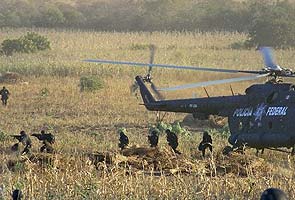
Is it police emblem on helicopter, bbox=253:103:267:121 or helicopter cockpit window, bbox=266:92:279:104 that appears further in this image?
police emblem on helicopter, bbox=253:103:267:121

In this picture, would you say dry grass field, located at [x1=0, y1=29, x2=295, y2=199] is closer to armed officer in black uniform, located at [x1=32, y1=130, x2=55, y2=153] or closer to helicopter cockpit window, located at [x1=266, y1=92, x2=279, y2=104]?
armed officer in black uniform, located at [x1=32, y1=130, x2=55, y2=153]

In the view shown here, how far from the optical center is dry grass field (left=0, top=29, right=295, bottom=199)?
455 inches

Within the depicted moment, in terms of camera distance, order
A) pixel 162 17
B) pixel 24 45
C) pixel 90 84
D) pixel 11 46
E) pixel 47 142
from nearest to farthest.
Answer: pixel 47 142, pixel 90 84, pixel 11 46, pixel 24 45, pixel 162 17

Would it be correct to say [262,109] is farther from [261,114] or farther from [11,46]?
[11,46]

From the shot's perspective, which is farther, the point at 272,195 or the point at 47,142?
the point at 47,142

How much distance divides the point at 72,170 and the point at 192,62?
94.8 ft

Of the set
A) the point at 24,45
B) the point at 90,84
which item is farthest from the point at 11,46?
the point at 90,84

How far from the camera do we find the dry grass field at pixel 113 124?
37.9 feet

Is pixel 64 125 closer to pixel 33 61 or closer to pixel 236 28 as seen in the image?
pixel 33 61

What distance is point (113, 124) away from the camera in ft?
78.0

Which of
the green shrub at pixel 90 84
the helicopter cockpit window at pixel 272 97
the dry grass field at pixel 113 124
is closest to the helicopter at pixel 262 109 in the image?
the helicopter cockpit window at pixel 272 97

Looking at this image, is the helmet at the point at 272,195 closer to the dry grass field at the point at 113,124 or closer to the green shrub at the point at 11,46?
the dry grass field at the point at 113,124

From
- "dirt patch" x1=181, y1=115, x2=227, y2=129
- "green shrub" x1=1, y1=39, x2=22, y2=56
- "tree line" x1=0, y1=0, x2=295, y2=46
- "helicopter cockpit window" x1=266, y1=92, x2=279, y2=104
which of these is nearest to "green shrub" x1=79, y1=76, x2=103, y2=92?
"dirt patch" x1=181, y1=115, x2=227, y2=129

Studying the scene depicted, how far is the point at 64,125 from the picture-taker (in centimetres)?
2356
